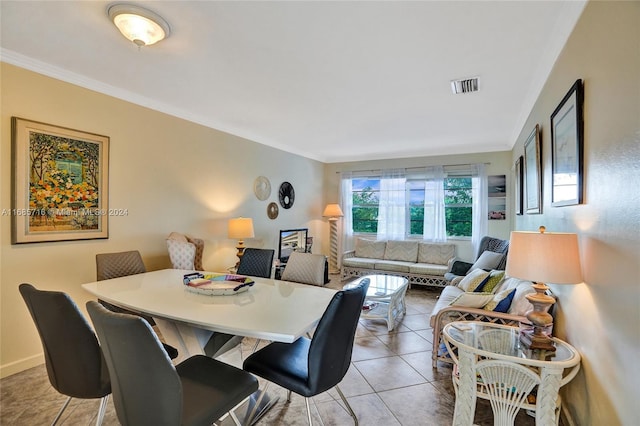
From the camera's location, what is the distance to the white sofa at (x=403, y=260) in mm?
5051

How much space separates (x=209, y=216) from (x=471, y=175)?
14.7 feet

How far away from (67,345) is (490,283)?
3.35 metres

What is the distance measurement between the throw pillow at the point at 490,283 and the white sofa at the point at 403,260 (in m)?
1.81

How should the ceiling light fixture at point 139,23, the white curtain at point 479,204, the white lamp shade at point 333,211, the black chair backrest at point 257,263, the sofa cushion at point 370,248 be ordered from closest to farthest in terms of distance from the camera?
1. the ceiling light fixture at point 139,23
2. the black chair backrest at point 257,263
3. the white curtain at point 479,204
4. the sofa cushion at point 370,248
5. the white lamp shade at point 333,211

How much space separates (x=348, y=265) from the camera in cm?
569

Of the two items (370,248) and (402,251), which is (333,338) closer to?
(402,251)

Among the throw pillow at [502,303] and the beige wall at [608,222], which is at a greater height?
the beige wall at [608,222]

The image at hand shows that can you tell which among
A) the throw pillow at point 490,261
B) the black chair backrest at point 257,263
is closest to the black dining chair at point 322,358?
the black chair backrest at point 257,263

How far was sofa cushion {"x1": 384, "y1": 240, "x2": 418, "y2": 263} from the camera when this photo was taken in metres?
5.62

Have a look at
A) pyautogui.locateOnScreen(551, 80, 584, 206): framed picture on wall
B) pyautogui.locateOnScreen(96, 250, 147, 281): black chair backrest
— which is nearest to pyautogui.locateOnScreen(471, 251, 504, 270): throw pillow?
pyautogui.locateOnScreen(551, 80, 584, 206): framed picture on wall

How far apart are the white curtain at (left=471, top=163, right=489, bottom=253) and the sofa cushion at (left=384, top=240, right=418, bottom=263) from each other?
1.02 metres

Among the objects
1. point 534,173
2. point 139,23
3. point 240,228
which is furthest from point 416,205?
point 139,23

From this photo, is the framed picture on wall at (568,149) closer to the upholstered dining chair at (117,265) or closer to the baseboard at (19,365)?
the upholstered dining chair at (117,265)

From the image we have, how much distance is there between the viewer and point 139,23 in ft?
6.17
